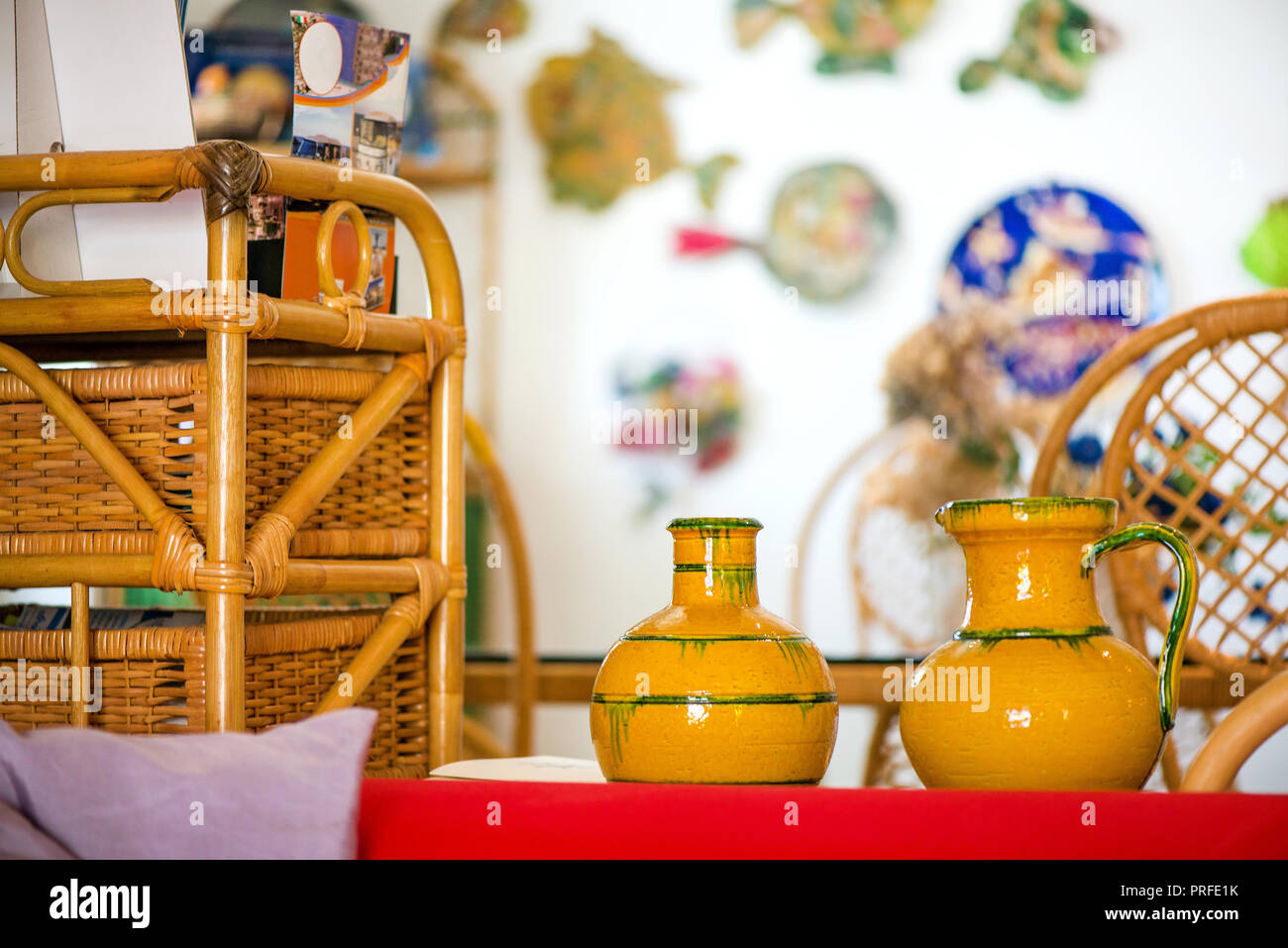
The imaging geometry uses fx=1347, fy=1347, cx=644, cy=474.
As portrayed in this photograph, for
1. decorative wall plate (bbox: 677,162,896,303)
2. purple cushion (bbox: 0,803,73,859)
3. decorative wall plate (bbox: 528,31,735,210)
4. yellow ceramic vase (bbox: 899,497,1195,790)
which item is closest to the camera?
purple cushion (bbox: 0,803,73,859)

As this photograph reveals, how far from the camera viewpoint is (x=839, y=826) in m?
0.64

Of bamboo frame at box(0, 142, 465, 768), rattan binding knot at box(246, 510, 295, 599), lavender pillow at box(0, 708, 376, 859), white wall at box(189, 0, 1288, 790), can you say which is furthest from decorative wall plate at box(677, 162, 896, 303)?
lavender pillow at box(0, 708, 376, 859)

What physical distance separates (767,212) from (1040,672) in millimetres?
3045

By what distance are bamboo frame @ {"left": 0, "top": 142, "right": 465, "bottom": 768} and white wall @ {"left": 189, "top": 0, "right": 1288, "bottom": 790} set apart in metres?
→ 2.40

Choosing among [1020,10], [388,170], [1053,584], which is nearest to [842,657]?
[388,170]

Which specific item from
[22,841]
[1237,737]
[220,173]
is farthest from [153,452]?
[1237,737]

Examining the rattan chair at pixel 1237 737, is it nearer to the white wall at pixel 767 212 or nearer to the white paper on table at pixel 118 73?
the white paper on table at pixel 118 73

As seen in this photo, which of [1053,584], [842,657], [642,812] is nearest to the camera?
[642,812]

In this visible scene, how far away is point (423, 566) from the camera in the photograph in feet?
4.20

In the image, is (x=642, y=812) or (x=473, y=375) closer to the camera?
(x=642, y=812)

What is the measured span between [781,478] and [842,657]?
1.59m

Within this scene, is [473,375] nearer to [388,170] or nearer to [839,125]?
[839,125]

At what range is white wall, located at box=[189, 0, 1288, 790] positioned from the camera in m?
3.53

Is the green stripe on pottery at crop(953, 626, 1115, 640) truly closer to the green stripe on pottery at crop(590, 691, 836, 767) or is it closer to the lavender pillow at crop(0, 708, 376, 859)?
the green stripe on pottery at crop(590, 691, 836, 767)
